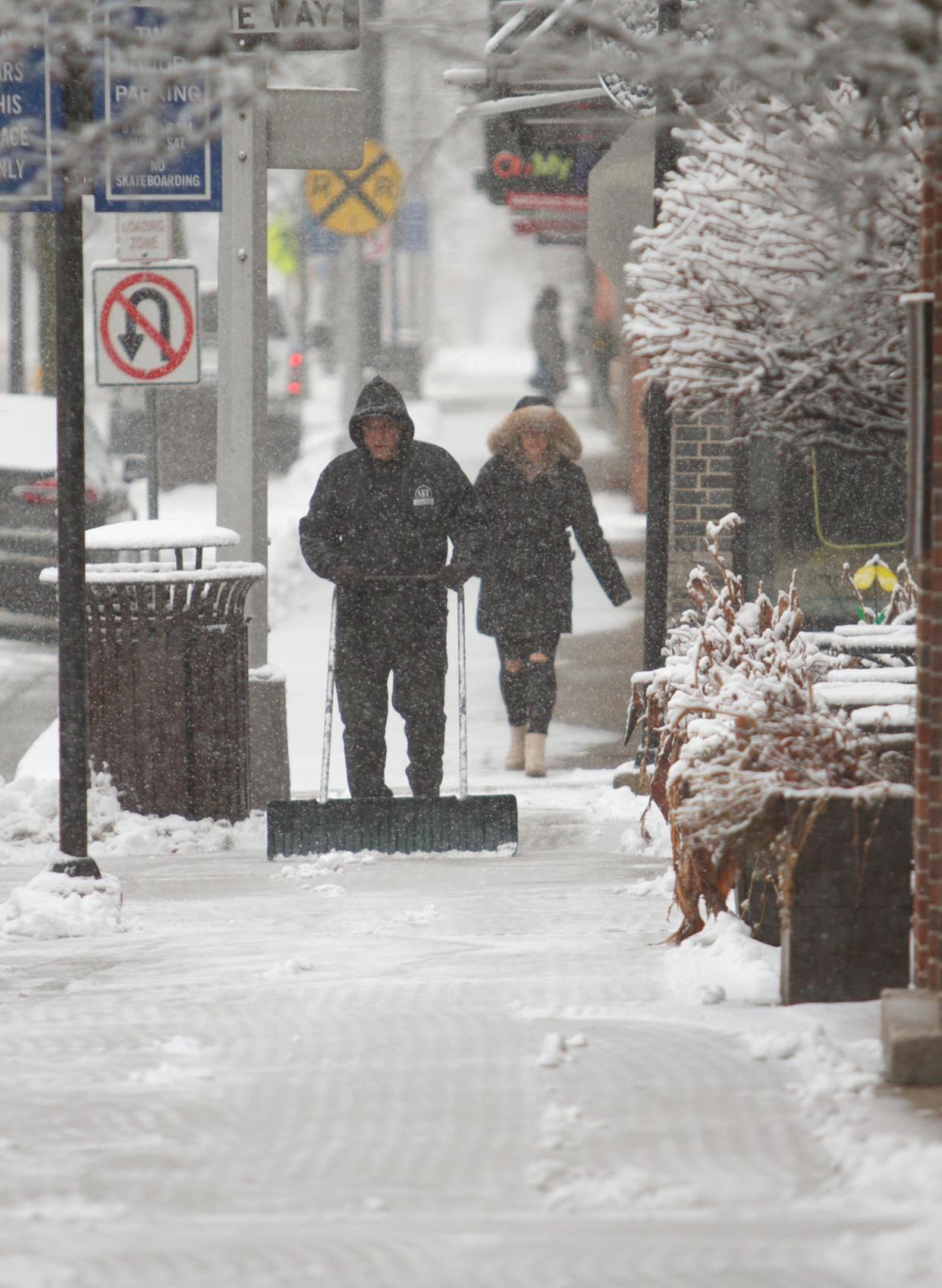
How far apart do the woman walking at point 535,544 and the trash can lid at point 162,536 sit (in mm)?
1778

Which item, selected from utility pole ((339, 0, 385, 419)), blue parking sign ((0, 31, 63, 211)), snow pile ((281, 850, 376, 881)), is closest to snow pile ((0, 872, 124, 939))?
snow pile ((281, 850, 376, 881))

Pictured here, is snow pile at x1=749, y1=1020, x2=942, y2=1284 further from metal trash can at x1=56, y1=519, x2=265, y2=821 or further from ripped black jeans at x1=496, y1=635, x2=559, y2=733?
ripped black jeans at x1=496, y1=635, x2=559, y2=733

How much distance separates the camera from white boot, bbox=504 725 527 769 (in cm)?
996

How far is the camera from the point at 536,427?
958 centimetres

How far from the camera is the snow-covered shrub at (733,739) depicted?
5.10 metres

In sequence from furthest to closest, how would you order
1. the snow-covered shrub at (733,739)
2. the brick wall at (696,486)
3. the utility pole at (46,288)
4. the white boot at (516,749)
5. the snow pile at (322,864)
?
the utility pole at (46,288)
the brick wall at (696,486)
the white boot at (516,749)
the snow pile at (322,864)
the snow-covered shrub at (733,739)

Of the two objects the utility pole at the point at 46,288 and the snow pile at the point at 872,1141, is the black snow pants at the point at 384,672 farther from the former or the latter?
the utility pole at the point at 46,288

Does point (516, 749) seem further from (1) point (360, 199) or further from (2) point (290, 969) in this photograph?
(1) point (360, 199)

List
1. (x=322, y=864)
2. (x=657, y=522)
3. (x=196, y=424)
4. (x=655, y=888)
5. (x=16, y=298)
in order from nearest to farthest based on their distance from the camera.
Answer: (x=655, y=888)
(x=322, y=864)
(x=657, y=522)
(x=196, y=424)
(x=16, y=298)

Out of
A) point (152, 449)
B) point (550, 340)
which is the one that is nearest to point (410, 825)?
point (152, 449)

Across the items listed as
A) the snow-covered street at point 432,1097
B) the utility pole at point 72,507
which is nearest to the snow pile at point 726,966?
the snow-covered street at point 432,1097

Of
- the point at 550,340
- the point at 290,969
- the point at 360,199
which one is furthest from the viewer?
the point at 550,340

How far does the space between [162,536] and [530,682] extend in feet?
7.77

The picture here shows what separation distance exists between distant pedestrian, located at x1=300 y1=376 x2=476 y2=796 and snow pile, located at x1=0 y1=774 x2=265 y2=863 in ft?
2.16
